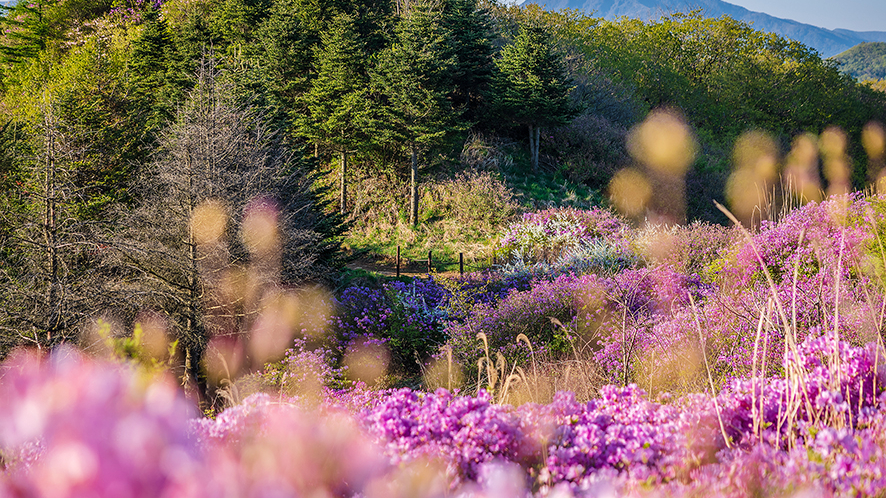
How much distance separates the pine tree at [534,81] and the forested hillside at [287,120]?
73 millimetres

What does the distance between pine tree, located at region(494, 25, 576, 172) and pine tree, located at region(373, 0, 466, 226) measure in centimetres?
232

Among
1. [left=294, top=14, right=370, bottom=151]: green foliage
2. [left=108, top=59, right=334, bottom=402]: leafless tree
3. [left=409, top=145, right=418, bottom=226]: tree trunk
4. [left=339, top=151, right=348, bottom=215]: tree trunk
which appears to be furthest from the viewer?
[left=339, top=151, right=348, bottom=215]: tree trunk

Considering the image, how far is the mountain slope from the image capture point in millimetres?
108812

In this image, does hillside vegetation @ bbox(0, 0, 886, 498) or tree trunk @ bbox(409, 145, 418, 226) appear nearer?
hillside vegetation @ bbox(0, 0, 886, 498)

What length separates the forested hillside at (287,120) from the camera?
6887mm

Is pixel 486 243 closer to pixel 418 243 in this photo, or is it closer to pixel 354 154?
pixel 418 243

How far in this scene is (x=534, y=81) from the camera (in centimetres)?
1606

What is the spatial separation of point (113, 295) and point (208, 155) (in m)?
2.18

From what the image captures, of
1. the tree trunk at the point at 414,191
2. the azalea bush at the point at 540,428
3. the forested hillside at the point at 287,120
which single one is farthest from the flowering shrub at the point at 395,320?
the tree trunk at the point at 414,191

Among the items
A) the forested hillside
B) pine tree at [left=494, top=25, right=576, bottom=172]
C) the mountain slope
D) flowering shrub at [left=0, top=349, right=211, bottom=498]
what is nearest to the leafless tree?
the forested hillside

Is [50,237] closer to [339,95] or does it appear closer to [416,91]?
[416,91]

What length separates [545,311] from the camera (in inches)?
277

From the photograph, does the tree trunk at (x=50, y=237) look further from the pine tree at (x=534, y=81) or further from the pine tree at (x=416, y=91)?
the pine tree at (x=534, y=81)

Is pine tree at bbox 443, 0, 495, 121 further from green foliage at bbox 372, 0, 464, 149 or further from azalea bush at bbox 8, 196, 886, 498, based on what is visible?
azalea bush at bbox 8, 196, 886, 498
